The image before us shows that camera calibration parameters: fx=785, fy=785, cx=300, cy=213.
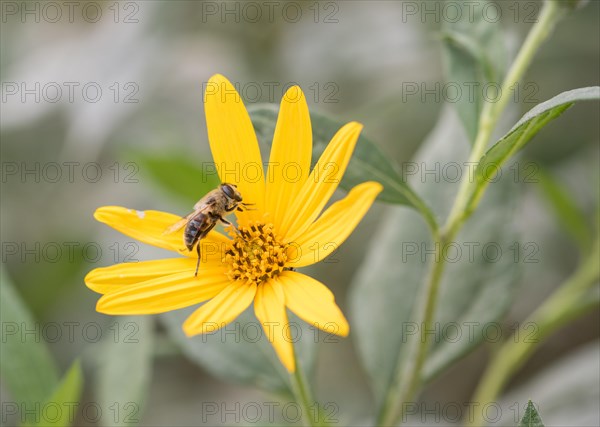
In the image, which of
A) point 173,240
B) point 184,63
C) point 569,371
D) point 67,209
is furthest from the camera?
point 184,63

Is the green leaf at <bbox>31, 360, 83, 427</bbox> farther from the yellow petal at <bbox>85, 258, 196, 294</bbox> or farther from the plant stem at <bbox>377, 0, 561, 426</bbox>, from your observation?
the plant stem at <bbox>377, 0, 561, 426</bbox>

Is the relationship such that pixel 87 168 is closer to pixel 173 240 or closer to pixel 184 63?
pixel 184 63

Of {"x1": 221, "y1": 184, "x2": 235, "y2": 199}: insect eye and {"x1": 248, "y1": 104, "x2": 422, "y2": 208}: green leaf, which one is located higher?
→ {"x1": 248, "y1": 104, "x2": 422, "y2": 208}: green leaf

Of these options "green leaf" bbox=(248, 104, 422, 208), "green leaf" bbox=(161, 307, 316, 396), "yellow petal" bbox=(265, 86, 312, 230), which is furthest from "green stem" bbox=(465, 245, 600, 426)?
"yellow petal" bbox=(265, 86, 312, 230)

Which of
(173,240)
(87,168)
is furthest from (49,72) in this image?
(173,240)

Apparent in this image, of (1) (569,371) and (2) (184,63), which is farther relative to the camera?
(2) (184,63)

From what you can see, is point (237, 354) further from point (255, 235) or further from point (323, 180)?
point (323, 180)
